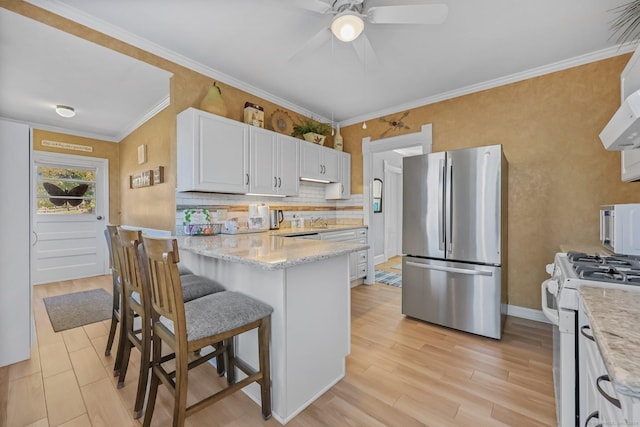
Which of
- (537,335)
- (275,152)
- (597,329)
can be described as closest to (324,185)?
(275,152)

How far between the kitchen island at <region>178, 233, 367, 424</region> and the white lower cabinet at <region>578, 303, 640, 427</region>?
1056 millimetres

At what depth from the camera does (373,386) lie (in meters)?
1.80

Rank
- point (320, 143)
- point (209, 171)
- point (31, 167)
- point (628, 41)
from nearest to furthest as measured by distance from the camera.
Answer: point (31, 167)
point (628, 41)
point (209, 171)
point (320, 143)

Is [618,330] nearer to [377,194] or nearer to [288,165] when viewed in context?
[288,165]

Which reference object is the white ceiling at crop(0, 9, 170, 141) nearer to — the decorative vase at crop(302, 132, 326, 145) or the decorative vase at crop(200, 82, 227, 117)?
the decorative vase at crop(200, 82, 227, 117)

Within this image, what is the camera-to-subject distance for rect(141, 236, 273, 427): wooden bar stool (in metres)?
1.19

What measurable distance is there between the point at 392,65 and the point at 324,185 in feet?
7.08

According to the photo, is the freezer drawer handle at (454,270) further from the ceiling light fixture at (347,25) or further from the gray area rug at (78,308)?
the gray area rug at (78,308)

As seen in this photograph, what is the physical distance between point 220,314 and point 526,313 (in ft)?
10.8

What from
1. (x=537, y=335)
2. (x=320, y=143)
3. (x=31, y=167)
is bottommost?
(x=537, y=335)

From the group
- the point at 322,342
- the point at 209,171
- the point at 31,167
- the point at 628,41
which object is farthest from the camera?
the point at 209,171

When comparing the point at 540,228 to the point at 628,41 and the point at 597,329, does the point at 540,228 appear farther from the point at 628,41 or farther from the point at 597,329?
the point at 597,329

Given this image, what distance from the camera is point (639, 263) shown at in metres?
1.39

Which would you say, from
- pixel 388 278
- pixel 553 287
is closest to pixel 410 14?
pixel 553 287
